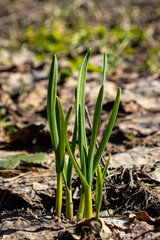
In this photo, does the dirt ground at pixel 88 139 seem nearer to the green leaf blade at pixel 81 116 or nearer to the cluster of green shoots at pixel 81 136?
the cluster of green shoots at pixel 81 136

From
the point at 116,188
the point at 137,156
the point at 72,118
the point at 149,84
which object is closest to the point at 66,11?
the point at 149,84

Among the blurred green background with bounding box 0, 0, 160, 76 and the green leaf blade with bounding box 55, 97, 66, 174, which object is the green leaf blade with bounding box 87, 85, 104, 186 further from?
the blurred green background with bounding box 0, 0, 160, 76

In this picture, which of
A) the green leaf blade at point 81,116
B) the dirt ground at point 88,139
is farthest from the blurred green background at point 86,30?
the green leaf blade at point 81,116

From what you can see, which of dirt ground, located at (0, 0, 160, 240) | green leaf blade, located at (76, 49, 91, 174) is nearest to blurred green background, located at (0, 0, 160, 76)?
dirt ground, located at (0, 0, 160, 240)

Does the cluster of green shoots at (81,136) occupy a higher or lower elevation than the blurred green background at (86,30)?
lower

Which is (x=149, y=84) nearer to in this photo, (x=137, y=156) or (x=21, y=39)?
(x=137, y=156)

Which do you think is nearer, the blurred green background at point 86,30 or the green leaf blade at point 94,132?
the green leaf blade at point 94,132

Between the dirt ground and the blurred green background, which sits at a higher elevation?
the blurred green background

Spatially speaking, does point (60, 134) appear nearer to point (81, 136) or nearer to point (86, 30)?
point (81, 136)
